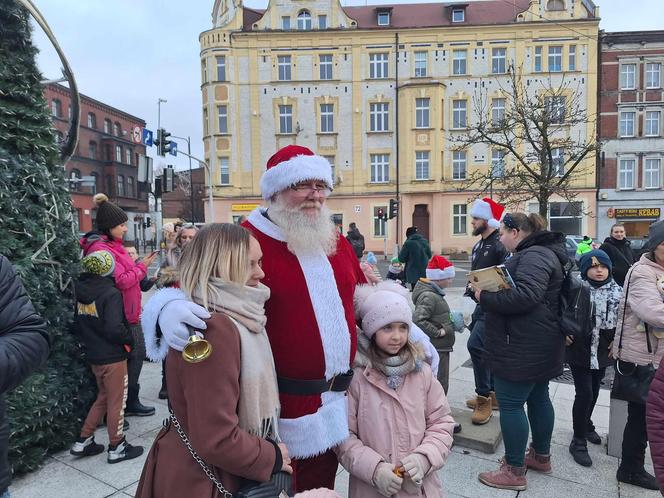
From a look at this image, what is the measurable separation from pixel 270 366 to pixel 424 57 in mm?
29957

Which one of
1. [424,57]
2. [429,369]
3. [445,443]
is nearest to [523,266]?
[429,369]

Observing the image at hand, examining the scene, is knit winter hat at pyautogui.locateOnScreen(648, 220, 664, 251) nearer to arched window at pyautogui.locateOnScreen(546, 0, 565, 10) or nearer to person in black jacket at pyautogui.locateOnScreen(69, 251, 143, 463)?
person in black jacket at pyautogui.locateOnScreen(69, 251, 143, 463)

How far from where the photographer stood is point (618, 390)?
10.4 feet

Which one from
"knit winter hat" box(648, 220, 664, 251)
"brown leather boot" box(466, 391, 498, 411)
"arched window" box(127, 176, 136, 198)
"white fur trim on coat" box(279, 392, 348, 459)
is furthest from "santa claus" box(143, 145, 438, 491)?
"arched window" box(127, 176, 136, 198)

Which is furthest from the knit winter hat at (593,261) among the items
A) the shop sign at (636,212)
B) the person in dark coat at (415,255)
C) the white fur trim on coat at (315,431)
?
the shop sign at (636,212)

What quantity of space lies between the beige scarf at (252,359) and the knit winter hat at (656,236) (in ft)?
8.86

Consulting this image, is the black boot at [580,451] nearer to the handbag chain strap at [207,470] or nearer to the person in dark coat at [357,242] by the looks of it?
the handbag chain strap at [207,470]

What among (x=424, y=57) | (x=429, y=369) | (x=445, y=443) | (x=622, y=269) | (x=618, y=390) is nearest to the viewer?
(x=445, y=443)

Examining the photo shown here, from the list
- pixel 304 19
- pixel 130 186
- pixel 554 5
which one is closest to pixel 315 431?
pixel 304 19

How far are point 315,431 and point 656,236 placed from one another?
2.57m

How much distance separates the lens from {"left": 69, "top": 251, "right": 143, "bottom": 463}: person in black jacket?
3.47m

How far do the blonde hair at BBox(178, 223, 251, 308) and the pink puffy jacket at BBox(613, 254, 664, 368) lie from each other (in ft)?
8.65

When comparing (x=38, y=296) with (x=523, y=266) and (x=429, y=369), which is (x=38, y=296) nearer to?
(x=429, y=369)

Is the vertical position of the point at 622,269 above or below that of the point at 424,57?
below
